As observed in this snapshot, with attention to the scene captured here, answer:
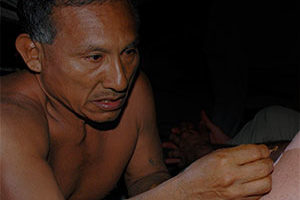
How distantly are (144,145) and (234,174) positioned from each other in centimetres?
88

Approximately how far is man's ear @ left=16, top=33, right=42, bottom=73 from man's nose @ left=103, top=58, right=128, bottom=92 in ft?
0.90

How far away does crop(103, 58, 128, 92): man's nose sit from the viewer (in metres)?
1.22

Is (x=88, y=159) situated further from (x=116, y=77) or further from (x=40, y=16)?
(x=40, y=16)

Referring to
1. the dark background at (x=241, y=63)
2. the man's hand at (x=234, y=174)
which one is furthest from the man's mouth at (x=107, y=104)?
the dark background at (x=241, y=63)

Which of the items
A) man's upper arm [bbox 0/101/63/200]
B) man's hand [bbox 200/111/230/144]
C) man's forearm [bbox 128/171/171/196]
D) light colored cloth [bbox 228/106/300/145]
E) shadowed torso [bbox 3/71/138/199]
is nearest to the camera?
man's upper arm [bbox 0/101/63/200]

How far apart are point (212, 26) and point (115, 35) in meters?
3.02

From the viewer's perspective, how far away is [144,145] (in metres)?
1.80

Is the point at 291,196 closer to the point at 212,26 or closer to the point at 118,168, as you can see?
the point at 118,168

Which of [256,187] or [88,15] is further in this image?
[88,15]

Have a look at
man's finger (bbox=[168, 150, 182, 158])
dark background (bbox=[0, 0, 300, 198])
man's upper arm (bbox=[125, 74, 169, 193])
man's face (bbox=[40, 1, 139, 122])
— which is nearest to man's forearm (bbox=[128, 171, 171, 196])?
man's upper arm (bbox=[125, 74, 169, 193])

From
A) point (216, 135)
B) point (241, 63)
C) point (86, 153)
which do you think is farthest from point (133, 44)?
point (241, 63)

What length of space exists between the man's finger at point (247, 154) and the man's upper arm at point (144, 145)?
0.81 meters

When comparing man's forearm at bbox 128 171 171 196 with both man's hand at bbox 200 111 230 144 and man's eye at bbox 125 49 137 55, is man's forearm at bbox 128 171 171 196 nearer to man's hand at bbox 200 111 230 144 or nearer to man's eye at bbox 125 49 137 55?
man's eye at bbox 125 49 137 55

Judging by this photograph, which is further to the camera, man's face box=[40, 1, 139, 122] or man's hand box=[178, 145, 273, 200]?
man's face box=[40, 1, 139, 122]
